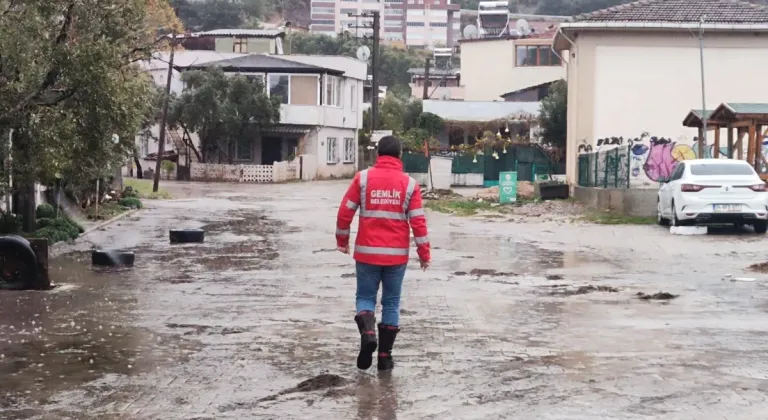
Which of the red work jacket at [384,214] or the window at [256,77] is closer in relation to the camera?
the red work jacket at [384,214]

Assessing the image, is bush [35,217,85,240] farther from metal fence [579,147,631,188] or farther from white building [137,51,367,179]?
white building [137,51,367,179]

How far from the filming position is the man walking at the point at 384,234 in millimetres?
8242

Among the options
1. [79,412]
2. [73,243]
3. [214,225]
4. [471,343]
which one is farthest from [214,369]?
[214,225]

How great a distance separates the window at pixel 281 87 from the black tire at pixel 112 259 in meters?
44.9

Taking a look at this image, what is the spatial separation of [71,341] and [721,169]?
16.1m

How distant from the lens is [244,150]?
62.1 meters

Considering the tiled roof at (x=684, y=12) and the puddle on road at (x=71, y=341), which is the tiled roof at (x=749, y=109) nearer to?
the tiled roof at (x=684, y=12)

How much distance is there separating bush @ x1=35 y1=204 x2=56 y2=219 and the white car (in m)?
12.7

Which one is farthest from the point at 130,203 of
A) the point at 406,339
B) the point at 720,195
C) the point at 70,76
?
the point at 406,339

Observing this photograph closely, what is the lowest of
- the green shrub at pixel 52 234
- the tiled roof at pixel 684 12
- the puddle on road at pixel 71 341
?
the puddle on road at pixel 71 341

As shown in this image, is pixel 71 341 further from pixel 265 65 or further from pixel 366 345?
pixel 265 65

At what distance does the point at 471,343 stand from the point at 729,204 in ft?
45.0

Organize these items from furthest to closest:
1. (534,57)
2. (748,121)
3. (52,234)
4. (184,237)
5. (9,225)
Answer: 1. (534,57)
2. (748,121)
3. (184,237)
4. (52,234)
5. (9,225)

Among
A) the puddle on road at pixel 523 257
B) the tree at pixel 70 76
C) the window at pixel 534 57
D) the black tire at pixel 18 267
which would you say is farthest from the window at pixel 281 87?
the black tire at pixel 18 267
